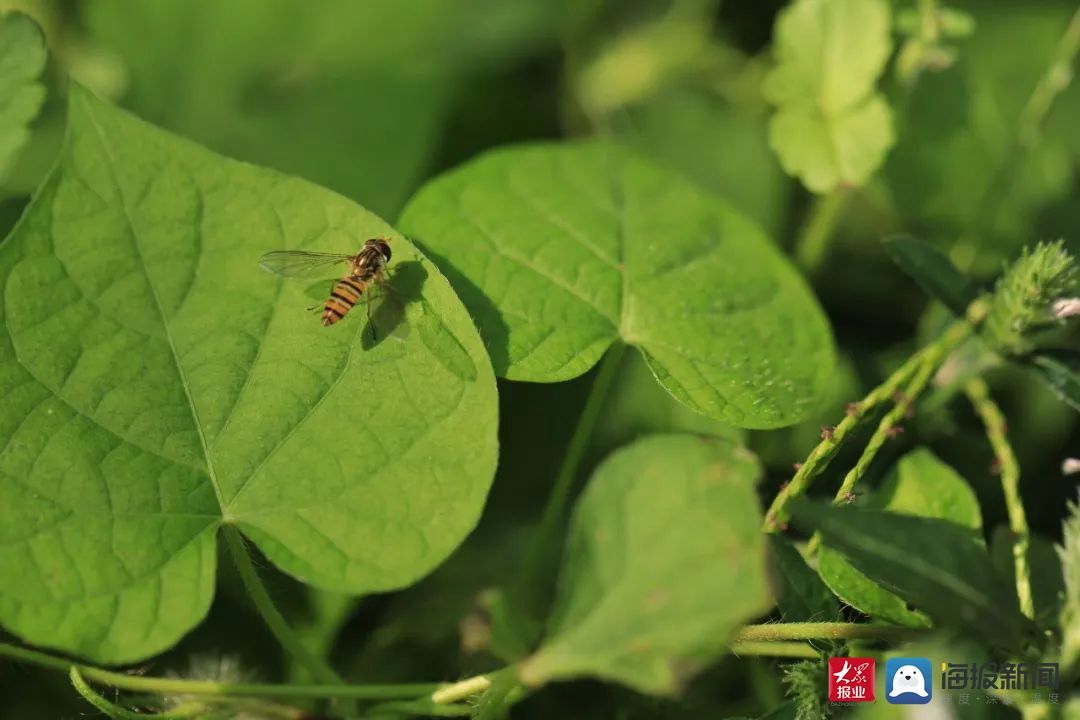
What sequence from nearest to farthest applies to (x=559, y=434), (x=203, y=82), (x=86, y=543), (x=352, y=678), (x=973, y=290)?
1. (x=86, y=543)
2. (x=973, y=290)
3. (x=352, y=678)
4. (x=559, y=434)
5. (x=203, y=82)

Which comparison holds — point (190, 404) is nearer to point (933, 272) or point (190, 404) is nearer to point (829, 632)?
point (829, 632)

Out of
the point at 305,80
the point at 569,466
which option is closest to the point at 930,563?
the point at 569,466

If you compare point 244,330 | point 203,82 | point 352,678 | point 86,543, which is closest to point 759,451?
point 352,678

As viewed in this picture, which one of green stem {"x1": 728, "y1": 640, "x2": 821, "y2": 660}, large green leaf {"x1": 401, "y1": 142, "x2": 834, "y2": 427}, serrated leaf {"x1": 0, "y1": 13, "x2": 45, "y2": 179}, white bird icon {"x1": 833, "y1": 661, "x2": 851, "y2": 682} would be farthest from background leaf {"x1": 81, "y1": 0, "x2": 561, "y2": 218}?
white bird icon {"x1": 833, "y1": 661, "x2": 851, "y2": 682}

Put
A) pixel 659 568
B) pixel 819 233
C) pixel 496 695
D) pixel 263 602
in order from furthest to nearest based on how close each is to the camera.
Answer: pixel 819 233, pixel 263 602, pixel 496 695, pixel 659 568

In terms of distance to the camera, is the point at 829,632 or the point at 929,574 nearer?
the point at 929,574

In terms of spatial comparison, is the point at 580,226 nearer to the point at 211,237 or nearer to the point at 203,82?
the point at 211,237
